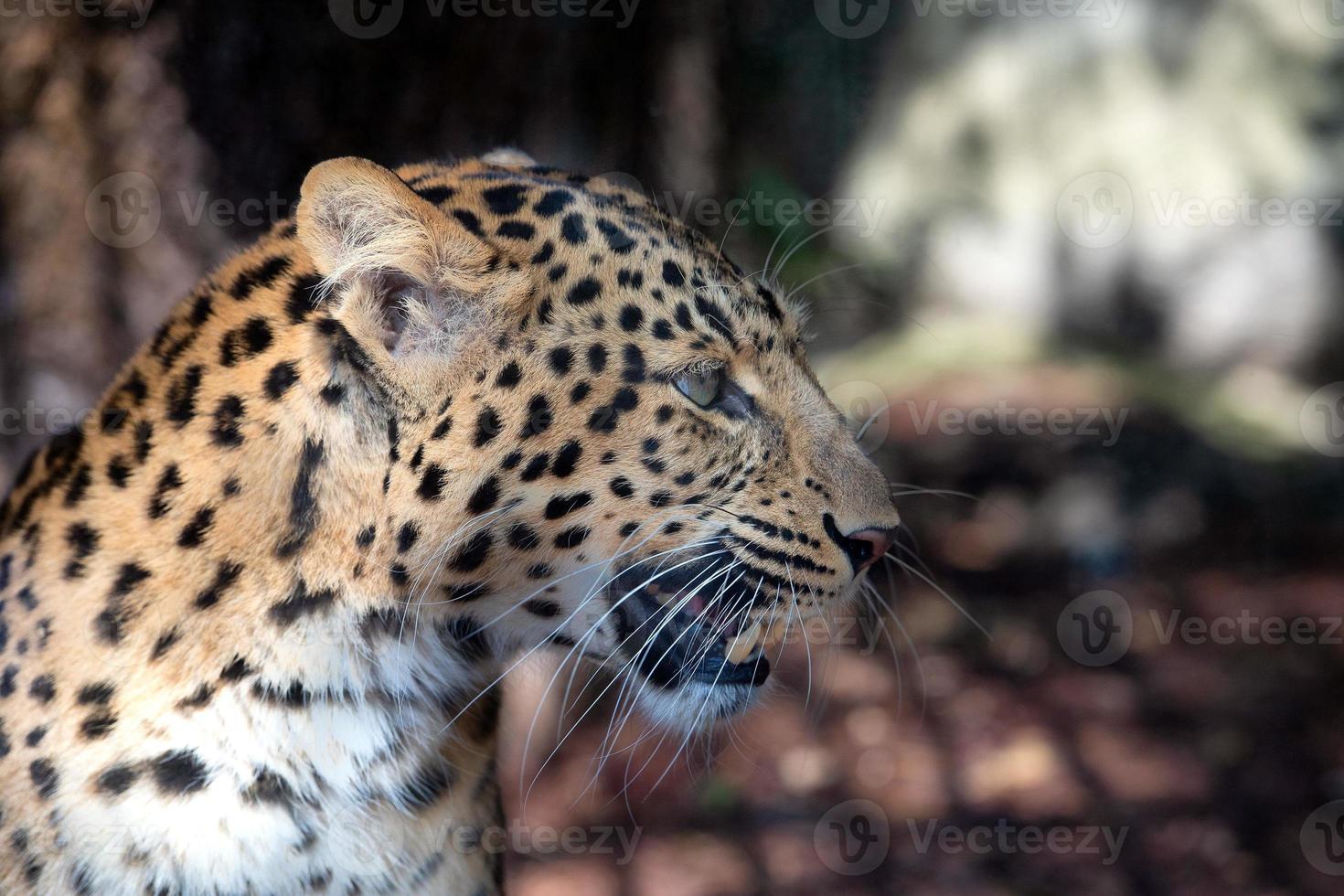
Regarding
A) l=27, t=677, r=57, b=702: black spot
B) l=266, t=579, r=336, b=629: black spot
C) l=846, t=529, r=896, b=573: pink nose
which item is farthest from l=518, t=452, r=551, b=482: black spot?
l=27, t=677, r=57, b=702: black spot

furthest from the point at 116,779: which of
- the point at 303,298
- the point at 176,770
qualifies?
the point at 303,298

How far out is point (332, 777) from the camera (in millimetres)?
2822

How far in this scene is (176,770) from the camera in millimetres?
2695

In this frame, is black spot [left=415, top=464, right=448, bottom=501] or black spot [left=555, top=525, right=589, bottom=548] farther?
black spot [left=555, top=525, right=589, bottom=548]

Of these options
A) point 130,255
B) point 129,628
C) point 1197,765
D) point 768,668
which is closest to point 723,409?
point 768,668

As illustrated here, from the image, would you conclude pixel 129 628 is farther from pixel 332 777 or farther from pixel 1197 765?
pixel 1197 765

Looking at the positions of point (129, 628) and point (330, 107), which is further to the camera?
point (330, 107)

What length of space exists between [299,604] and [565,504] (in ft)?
1.99

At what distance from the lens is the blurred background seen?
4.42 metres

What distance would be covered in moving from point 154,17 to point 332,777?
272 centimetres

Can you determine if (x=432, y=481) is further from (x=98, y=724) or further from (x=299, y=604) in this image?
(x=98, y=724)

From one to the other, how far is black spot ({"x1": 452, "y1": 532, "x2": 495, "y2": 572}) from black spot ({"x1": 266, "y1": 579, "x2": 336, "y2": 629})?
0.89 ft

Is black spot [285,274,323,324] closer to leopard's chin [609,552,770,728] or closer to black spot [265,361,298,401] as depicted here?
black spot [265,361,298,401]

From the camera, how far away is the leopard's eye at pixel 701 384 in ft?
9.28
